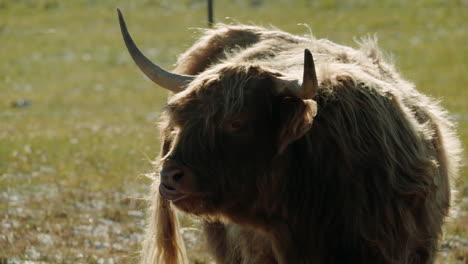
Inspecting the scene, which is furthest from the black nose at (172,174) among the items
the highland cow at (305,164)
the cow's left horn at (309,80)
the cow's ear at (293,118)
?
the cow's left horn at (309,80)

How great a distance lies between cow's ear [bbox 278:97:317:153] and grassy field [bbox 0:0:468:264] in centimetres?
186

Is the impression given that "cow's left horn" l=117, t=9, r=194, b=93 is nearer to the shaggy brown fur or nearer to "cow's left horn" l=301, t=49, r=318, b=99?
the shaggy brown fur

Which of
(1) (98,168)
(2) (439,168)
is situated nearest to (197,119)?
(2) (439,168)

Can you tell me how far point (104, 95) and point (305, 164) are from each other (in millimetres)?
20991

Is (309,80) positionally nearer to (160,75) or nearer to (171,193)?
(171,193)

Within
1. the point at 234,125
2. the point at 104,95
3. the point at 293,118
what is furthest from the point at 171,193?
the point at 104,95

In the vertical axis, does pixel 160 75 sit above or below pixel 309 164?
above

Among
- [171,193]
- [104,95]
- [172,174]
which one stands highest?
[172,174]

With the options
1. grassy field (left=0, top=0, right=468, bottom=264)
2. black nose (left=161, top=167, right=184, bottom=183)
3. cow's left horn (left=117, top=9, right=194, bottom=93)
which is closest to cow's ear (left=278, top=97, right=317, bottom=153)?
black nose (left=161, top=167, right=184, bottom=183)

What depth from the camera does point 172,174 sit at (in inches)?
171

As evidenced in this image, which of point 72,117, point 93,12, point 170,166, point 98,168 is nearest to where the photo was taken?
point 170,166

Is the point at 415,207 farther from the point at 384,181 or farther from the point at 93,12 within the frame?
the point at 93,12

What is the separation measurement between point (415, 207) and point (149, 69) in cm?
188

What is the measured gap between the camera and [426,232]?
491 centimetres
